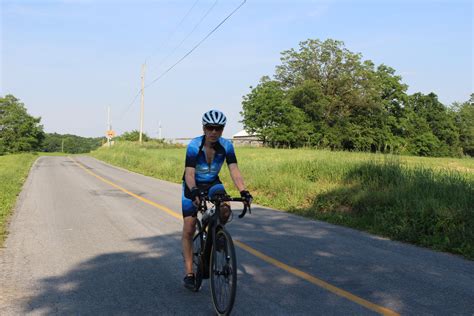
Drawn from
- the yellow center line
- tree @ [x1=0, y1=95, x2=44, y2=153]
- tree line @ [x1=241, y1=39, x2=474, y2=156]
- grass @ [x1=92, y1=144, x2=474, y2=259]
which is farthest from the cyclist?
tree @ [x1=0, y1=95, x2=44, y2=153]

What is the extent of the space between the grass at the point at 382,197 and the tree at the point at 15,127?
85999 millimetres

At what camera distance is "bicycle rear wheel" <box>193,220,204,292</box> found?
4.50 m

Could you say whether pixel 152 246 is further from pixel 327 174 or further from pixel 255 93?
pixel 255 93

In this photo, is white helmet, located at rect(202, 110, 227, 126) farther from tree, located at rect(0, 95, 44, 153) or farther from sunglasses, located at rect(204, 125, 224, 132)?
tree, located at rect(0, 95, 44, 153)

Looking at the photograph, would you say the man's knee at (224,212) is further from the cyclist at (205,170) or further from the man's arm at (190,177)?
the man's arm at (190,177)

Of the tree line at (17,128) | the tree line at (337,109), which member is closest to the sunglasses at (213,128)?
the tree line at (337,109)

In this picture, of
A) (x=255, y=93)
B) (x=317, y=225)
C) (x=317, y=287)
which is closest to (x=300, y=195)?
(x=317, y=225)

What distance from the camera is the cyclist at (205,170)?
13.9ft

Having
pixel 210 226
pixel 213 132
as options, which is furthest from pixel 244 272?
pixel 213 132

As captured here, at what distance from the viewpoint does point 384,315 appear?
3.96 m

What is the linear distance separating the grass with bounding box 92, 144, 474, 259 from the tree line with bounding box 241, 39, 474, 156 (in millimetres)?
47177

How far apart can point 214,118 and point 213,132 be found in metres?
0.15

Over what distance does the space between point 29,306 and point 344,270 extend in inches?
150

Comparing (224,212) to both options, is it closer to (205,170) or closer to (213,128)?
(205,170)
